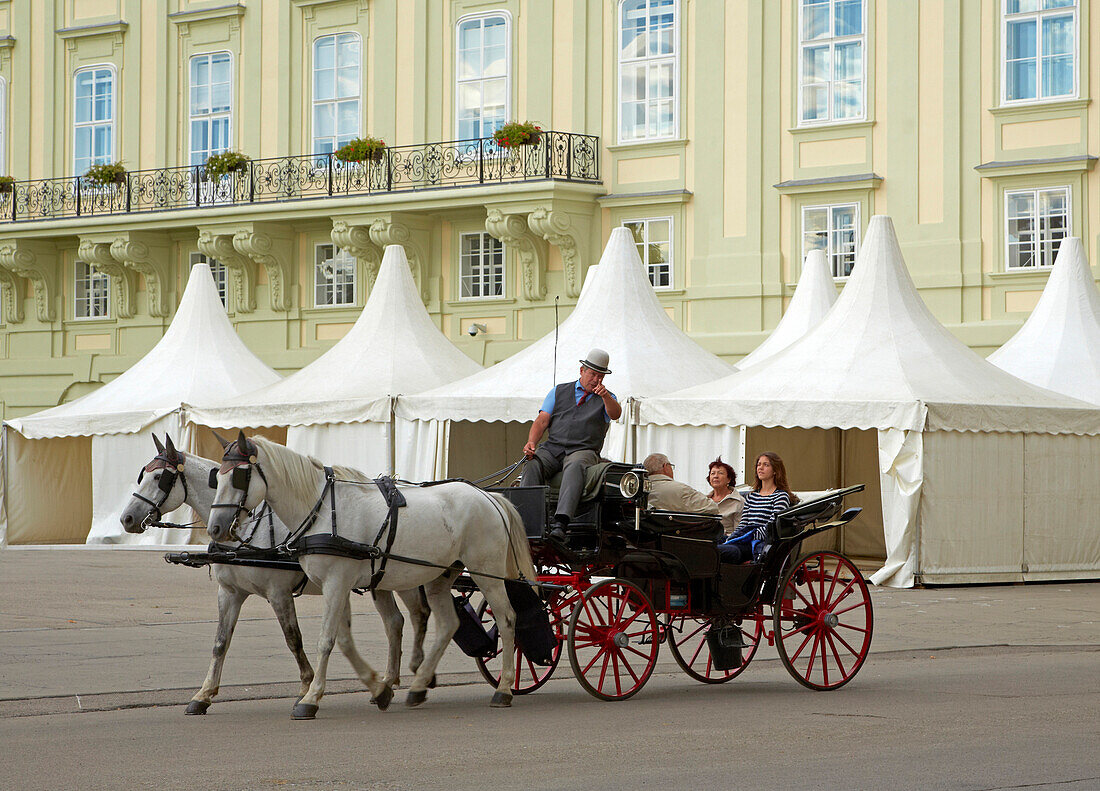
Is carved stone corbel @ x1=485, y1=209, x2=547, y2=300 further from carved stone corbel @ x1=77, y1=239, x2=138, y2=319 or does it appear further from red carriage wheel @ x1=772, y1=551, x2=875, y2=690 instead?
red carriage wheel @ x1=772, y1=551, x2=875, y2=690

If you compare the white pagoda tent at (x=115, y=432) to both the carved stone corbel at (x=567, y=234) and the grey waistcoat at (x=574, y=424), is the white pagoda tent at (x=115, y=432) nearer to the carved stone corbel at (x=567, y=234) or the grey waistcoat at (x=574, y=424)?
the carved stone corbel at (x=567, y=234)

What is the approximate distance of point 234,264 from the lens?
33031mm

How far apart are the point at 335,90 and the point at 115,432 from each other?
1076 cm

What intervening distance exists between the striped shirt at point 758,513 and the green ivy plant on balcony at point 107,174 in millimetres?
24990

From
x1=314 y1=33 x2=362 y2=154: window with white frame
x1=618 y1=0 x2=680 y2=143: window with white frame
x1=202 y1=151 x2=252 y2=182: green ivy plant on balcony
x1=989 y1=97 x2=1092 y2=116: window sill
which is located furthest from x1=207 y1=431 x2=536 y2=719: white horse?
x1=314 y1=33 x2=362 y2=154: window with white frame

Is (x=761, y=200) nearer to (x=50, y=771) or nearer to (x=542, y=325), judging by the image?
(x=542, y=325)

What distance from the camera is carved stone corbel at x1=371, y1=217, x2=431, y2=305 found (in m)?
30.7

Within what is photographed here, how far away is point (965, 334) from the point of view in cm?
2662

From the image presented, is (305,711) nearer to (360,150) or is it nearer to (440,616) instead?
(440,616)

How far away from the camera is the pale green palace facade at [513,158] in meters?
26.9

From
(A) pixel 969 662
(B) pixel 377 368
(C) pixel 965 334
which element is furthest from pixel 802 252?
(A) pixel 969 662

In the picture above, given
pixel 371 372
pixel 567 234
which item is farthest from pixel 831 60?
pixel 371 372

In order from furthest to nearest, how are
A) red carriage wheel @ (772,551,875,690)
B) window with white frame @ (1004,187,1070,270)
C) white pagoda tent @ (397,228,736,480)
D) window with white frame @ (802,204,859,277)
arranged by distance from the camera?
window with white frame @ (802,204,859,277) → window with white frame @ (1004,187,1070,270) → white pagoda tent @ (397,228,736,480) → red carriage wheel @ (772,551,875,690)

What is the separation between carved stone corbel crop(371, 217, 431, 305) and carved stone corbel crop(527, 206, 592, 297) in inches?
107
